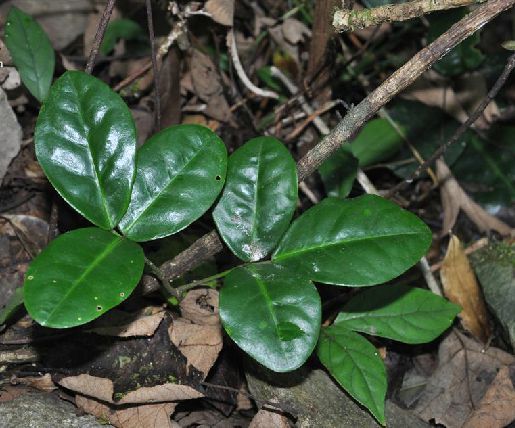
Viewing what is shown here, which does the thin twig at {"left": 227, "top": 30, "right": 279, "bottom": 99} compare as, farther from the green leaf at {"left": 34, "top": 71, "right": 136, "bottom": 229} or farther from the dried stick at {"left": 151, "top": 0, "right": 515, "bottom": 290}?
the green leaf at {"left": 34, "top": 71, "right": 136, "bottom": 229}

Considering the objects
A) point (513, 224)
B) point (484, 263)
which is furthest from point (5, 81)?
point (513, 224)

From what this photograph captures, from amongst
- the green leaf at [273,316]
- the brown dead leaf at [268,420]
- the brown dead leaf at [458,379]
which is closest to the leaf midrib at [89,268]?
the green leaf at [273,316]

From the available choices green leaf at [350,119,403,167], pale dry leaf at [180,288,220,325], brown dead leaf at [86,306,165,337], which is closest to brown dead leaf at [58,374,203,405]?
brown dead leaf at [86,306,165,337]

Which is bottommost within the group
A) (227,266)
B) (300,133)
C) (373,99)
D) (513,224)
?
(513,224)

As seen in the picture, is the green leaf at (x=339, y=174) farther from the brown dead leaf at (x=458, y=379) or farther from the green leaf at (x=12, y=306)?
the green leaf at (x=12, y=306)

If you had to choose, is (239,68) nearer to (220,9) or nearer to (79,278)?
(220,9)

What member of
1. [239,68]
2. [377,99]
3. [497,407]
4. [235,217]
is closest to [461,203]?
[497,407]

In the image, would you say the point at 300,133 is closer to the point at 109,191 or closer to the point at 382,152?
the point at 382,152
